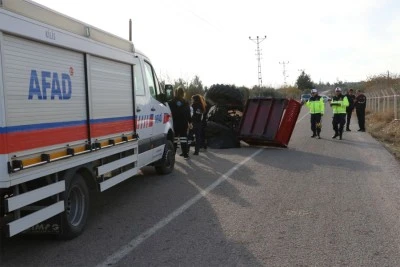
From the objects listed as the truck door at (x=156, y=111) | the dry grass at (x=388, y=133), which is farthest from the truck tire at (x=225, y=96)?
the truck door at (x=156, y=111)

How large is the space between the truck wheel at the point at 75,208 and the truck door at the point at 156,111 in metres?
3.32

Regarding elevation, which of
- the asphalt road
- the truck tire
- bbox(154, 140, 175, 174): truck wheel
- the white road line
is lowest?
the asphalt road

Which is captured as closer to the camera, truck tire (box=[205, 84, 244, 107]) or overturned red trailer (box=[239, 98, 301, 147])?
overturned red trailer (box=[239, 98, 301, 147])

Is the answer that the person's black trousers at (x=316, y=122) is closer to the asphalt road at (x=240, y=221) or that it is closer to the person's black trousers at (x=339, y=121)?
the person's black trousers at (x=339, y=121)

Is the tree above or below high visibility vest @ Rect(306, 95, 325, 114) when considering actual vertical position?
above

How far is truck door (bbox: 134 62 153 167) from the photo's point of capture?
843 cm

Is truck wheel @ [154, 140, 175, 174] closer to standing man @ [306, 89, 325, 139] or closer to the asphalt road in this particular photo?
the asphalt road

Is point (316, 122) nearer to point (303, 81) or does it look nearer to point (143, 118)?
point (143, 118)

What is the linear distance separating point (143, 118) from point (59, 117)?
3.20 metres

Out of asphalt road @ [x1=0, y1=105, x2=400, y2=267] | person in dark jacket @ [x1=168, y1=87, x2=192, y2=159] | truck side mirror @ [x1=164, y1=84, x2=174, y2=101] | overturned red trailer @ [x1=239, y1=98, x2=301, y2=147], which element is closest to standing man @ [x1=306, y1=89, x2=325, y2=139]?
overturned red trailer @ [x1=239, y1=98, x2=301, y2=147]

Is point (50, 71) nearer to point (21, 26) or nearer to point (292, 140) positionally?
point (21, 26)

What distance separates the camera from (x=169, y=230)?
612 cm

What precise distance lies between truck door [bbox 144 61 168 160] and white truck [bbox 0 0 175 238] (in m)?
1.25

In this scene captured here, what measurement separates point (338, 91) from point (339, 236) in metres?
13.3
